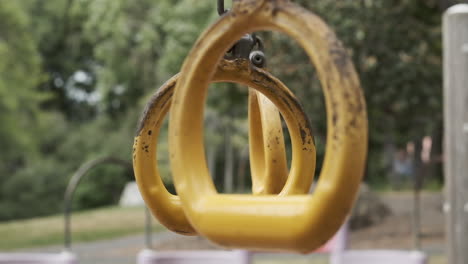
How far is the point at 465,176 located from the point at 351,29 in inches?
218

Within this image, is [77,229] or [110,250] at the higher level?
[110,250]

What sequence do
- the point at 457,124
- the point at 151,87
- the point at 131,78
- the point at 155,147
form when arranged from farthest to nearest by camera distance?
the point at 151,87
the point at 131,78
the point at 457,124
the point at 155,147

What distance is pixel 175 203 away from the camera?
85 centimetres

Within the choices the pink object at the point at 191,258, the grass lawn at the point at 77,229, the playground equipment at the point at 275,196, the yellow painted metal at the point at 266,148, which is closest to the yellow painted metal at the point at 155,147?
the yellow painted metal at the point at 266,148

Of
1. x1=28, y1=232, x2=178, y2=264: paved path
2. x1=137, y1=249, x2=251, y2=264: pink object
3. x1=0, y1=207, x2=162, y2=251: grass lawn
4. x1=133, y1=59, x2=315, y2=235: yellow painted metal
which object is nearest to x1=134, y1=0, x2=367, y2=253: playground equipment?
x1=133, y1=59, x2=315, y2=235: yellow painted metal

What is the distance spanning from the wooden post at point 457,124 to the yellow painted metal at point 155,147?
1.99 m

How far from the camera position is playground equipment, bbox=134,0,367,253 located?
1.81 ft

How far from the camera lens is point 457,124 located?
2738 millimetres

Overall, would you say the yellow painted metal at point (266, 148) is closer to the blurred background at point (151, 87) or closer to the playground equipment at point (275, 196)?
the playground equipment at point (275, 196)

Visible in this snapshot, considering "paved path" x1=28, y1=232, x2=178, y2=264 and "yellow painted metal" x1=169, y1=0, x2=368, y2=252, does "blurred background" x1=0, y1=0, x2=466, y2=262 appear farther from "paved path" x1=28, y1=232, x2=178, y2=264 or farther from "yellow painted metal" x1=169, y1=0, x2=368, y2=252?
"yellow painted metal" x1=169, y1=0, x2=368, y2=252

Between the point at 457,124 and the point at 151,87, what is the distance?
45.1ft

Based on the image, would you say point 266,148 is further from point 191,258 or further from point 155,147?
point 191,258

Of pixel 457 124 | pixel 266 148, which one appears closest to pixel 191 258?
pixel 457 124

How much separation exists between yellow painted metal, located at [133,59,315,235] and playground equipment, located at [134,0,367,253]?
178 millimetres
